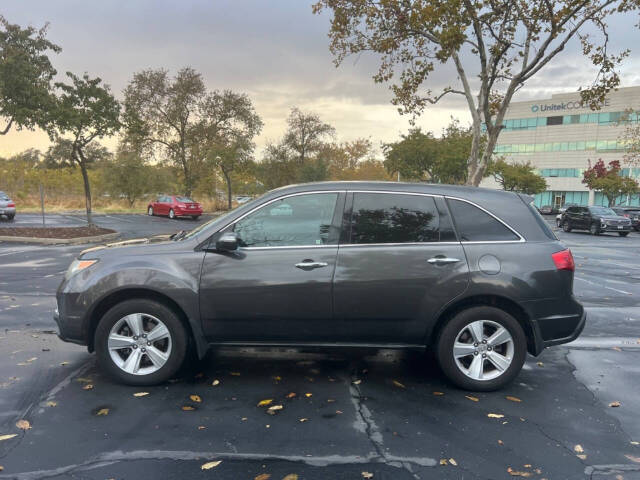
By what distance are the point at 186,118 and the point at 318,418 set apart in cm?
3748

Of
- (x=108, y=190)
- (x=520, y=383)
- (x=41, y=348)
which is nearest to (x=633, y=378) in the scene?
(x=520, y=383)

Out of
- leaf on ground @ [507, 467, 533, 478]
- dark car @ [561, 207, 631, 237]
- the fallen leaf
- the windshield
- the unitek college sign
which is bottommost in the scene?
leaf on ground @ [507, 467, 533, 478]

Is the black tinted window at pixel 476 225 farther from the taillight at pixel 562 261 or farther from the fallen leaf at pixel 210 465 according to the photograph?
the fallen leaf at pixel 210 465

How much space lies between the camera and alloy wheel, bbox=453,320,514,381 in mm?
4070

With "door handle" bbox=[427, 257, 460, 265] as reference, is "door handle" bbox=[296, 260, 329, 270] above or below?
below

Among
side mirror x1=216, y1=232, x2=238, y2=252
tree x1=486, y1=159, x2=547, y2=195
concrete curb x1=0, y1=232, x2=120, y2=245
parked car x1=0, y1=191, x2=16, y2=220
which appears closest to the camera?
side mirror x1=216, y1=232, x2=238, y2=252

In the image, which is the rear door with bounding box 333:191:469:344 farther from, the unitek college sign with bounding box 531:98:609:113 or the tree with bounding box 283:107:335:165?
the unitek college sign with bounding box 531:98:609:113

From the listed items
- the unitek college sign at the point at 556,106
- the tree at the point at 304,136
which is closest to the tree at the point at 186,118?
the tree at the point at 304,136

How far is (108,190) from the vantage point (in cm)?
4128

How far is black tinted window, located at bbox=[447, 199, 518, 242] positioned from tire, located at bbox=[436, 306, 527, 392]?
1.98 feet

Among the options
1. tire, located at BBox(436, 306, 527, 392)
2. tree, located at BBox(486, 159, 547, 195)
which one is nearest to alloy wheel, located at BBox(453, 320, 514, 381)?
tire, located at BBox(436, 306, 527, 392)

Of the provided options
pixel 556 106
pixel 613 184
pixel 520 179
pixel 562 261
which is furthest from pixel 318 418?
pixel 556 106

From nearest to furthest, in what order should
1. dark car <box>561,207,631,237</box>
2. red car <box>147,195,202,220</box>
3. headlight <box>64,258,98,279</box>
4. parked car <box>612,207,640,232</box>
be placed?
1. headlight <box>64,258,98,279</box>
2. dark car <box>561,207,631,237</box>
3. red car <box>147,195,202,220</box>
4. parked car <box>612,207,640,232</box>

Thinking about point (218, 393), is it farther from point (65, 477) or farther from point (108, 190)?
point (108, 190)
